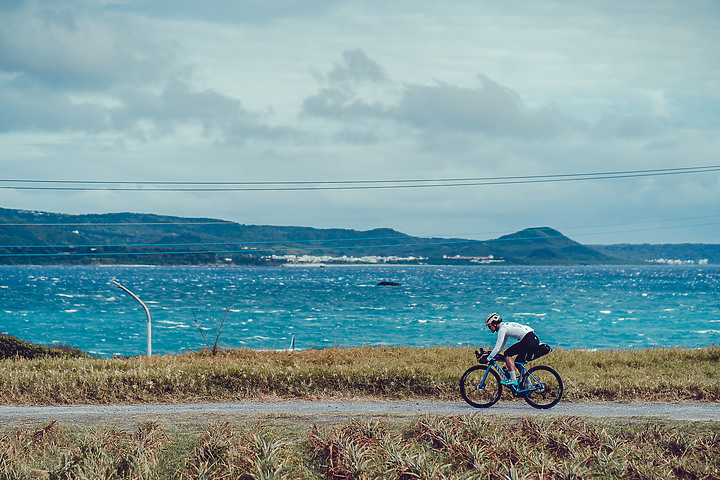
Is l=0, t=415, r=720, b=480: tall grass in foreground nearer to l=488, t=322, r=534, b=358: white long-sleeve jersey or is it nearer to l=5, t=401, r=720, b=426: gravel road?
l=5, t=401, r=720, b=426: gravel road

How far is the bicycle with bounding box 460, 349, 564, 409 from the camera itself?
10234 millimetres

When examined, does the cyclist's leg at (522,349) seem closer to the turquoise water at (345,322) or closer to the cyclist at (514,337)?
the cyclist at (514,337)

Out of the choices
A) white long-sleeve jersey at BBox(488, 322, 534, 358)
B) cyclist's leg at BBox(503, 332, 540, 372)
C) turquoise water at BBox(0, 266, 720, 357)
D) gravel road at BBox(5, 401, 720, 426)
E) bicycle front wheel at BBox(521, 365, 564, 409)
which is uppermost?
white long-sleeve jersey at BBox(488, 322, 534, 358)

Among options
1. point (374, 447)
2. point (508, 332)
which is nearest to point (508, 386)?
point (508, 332)

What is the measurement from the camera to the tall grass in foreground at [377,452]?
24.7ft

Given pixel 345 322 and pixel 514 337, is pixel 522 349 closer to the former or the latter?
pixel 514 337

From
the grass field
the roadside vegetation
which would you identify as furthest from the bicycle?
the grass field

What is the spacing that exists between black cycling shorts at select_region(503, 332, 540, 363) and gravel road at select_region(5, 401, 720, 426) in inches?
42.1

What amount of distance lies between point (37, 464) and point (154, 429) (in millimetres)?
1531

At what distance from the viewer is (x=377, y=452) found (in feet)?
26.3

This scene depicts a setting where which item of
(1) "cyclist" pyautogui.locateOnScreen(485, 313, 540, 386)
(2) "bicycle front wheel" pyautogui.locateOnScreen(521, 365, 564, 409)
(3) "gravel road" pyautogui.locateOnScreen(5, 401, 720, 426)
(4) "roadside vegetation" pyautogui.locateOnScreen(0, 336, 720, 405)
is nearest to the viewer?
(1) "cyclist" pyautogui.locateOnScreen(485, 313, 540, 386)

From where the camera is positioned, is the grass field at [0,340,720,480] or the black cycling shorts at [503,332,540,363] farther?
the black cycling shorts at [503,332,540,363]

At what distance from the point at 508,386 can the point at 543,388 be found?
591 mm

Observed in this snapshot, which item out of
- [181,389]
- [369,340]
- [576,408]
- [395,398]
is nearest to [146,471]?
[181,389]
